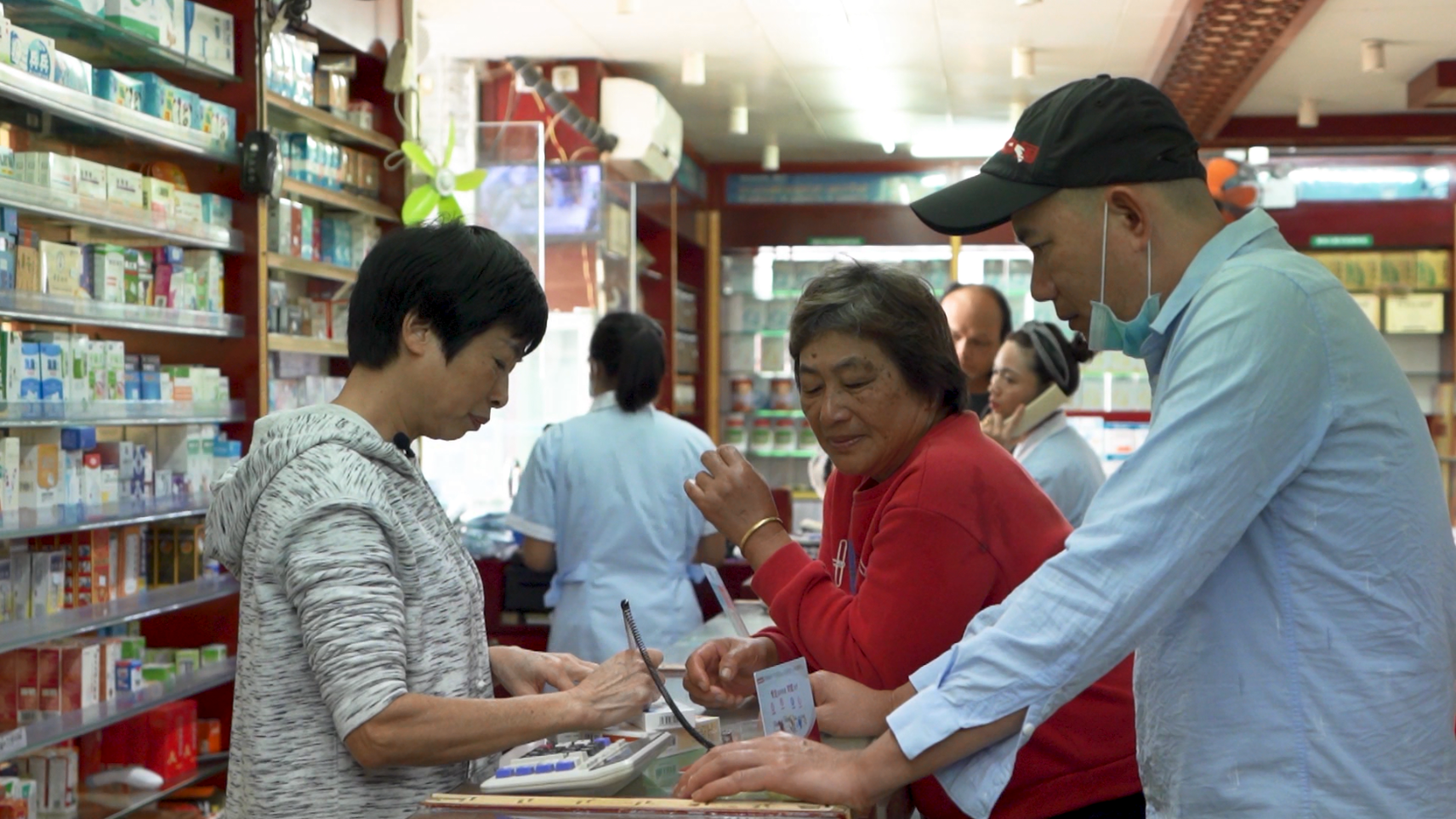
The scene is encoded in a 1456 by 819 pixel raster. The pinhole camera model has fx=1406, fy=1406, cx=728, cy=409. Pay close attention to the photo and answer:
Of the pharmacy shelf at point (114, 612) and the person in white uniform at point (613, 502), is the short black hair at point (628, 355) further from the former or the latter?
the pharmacy shelf at point (114, 612)

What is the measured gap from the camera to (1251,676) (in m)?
1.28

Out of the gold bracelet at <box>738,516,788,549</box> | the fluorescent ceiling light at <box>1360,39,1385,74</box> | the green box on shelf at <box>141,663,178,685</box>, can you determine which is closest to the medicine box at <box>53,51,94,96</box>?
the green box on shelf at <box>141,663,178,685</box>

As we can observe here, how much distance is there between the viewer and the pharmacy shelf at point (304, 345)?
4.61 metres

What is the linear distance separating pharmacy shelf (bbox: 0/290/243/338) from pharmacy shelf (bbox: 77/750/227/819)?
1333mm

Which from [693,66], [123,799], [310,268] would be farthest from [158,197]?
[693,66]

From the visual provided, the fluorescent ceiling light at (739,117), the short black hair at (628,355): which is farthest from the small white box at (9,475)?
the fluorescent ceiling light at (739,117)

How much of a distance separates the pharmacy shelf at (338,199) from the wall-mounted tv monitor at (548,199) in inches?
49.3

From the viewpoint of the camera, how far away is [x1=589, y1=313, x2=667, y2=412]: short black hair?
14.0 feet

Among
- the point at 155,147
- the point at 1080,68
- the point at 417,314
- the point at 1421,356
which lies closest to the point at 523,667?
the point at 417,314

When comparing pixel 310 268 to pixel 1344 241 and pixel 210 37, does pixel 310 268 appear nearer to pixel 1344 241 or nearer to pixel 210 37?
pixel 210 37

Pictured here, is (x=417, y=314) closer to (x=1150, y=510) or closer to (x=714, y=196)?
(x=1150, y=510)

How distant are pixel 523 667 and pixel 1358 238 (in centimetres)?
941

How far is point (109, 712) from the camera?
150 inches

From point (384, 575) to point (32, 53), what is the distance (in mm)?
2492
